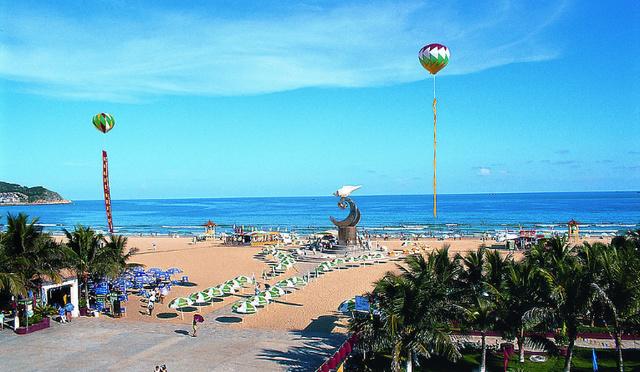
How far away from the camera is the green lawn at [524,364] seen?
14.3 meters

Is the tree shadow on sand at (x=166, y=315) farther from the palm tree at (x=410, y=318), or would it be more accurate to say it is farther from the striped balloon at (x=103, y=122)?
the striped balloon at (x=103, y=122)

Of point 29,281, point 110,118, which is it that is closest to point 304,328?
point 29,281

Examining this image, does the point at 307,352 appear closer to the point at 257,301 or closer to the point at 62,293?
the point at 257,301

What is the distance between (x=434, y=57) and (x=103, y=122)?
77.9 feet

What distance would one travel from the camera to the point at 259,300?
2039 centimetres

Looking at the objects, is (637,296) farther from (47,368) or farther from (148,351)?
(47,368)

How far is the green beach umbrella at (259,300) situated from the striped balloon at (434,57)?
A: 15178 millimetres

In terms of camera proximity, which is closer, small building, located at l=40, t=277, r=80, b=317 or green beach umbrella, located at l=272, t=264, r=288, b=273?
small building, located at l=40, t=277, r=80, b=317

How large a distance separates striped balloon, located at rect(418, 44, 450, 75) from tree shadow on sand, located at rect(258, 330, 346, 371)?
16.2 metres

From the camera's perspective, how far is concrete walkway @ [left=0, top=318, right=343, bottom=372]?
47.6 ft

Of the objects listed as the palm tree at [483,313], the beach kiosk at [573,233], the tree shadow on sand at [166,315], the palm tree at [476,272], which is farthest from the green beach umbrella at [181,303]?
the beach kiosk at [573,233]

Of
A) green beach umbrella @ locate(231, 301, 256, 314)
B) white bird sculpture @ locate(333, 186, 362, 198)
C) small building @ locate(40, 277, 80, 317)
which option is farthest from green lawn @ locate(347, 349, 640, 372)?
white bird sculpture @ locate(333, 186, 362, 198)

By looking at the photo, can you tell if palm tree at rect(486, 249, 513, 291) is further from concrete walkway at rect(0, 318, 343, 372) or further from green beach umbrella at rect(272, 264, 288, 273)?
green beach umbrella at rect(272, 264, 288, 273)

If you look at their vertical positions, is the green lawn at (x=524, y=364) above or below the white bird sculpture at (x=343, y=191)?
below
